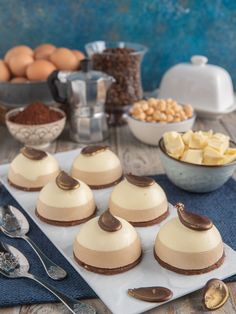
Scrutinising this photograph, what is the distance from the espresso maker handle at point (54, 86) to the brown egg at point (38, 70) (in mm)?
63

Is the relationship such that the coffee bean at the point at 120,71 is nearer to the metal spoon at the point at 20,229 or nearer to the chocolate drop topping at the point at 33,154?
the chocolate drop topping at the point at 33,154

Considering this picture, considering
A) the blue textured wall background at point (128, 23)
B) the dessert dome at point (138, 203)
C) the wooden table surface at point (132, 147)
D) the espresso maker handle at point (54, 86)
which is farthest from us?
the blue textured wall background at point (128, 23)

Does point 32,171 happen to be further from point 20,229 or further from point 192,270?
point 192,270

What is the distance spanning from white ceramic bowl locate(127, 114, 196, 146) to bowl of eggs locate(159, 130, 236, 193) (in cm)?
21

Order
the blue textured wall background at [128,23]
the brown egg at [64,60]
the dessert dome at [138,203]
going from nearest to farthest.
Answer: the dessert dome at [138,203] → the brown egg at [64,60] → the blue textured wall background at [128,23]

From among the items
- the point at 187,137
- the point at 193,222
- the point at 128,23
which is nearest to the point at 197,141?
the point at 187,137

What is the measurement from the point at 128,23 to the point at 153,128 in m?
0.49

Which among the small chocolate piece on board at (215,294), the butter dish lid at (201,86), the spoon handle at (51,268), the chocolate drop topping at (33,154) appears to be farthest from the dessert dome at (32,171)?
the butter dish lid at (201,86)

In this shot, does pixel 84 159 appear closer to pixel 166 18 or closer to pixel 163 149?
pixel 163 149

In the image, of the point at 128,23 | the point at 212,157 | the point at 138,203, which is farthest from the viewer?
the point at 128,23

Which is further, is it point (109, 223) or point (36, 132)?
point (36, 132)

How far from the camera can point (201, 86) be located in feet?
4.78

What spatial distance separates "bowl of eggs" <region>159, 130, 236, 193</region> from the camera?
992 mm

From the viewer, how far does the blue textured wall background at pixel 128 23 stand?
61.8 inches
